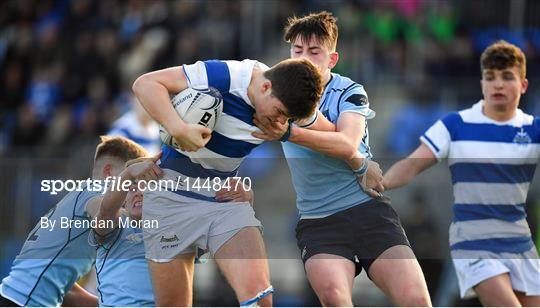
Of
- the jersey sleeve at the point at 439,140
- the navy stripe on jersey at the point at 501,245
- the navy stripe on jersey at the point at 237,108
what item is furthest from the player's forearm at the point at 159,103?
the navy stripe on jersey at the point at 501,245

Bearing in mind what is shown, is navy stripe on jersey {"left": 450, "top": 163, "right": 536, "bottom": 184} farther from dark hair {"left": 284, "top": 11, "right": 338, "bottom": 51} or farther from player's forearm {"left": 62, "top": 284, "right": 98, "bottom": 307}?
player's forearm {"left": 62, "top": 284, "right": 98, "bottom": 307}

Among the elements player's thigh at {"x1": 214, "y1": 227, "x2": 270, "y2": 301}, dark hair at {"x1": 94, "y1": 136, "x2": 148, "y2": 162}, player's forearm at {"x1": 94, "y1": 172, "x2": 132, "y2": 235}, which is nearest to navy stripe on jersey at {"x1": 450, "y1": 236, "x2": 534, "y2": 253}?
player's thigh at {"x1": 214, "y1": 227, "x2": 270, "y2": 301}

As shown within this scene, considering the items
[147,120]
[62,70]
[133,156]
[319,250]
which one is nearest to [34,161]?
[147,120]

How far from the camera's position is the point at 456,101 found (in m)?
14.4

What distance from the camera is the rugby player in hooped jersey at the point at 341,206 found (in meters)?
7.27

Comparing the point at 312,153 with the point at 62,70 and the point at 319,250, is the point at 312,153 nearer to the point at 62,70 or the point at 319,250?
the point at 319,250

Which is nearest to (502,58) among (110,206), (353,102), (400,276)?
(353,102)

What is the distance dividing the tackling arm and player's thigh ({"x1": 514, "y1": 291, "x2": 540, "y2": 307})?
106cm

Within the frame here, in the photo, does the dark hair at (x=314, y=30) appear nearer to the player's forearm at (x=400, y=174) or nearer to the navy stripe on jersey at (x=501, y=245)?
the player's forearm at (x=400, y=174)

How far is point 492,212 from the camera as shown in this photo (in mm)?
8398

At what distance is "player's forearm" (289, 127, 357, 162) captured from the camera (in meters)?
7.03

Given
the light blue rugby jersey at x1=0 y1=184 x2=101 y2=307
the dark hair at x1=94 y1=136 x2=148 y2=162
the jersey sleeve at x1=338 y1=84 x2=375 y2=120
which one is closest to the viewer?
the jersey sleeve at x1=338 y1=84 x2=375 y2=120

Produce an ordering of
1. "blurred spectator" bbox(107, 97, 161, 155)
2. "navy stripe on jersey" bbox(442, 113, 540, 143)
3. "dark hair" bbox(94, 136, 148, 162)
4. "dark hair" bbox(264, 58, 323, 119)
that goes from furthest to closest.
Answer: "blurred spectator" bbox(107, 97, 161, 155) → "navy stripe on jersey" bbox(442, 113, 540, 143) → "dark hair" bbox(94, 136, 148, 162) → "dark hair" bbox(264, 58, 323, 119)

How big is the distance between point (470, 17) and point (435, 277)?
5.22 meters
